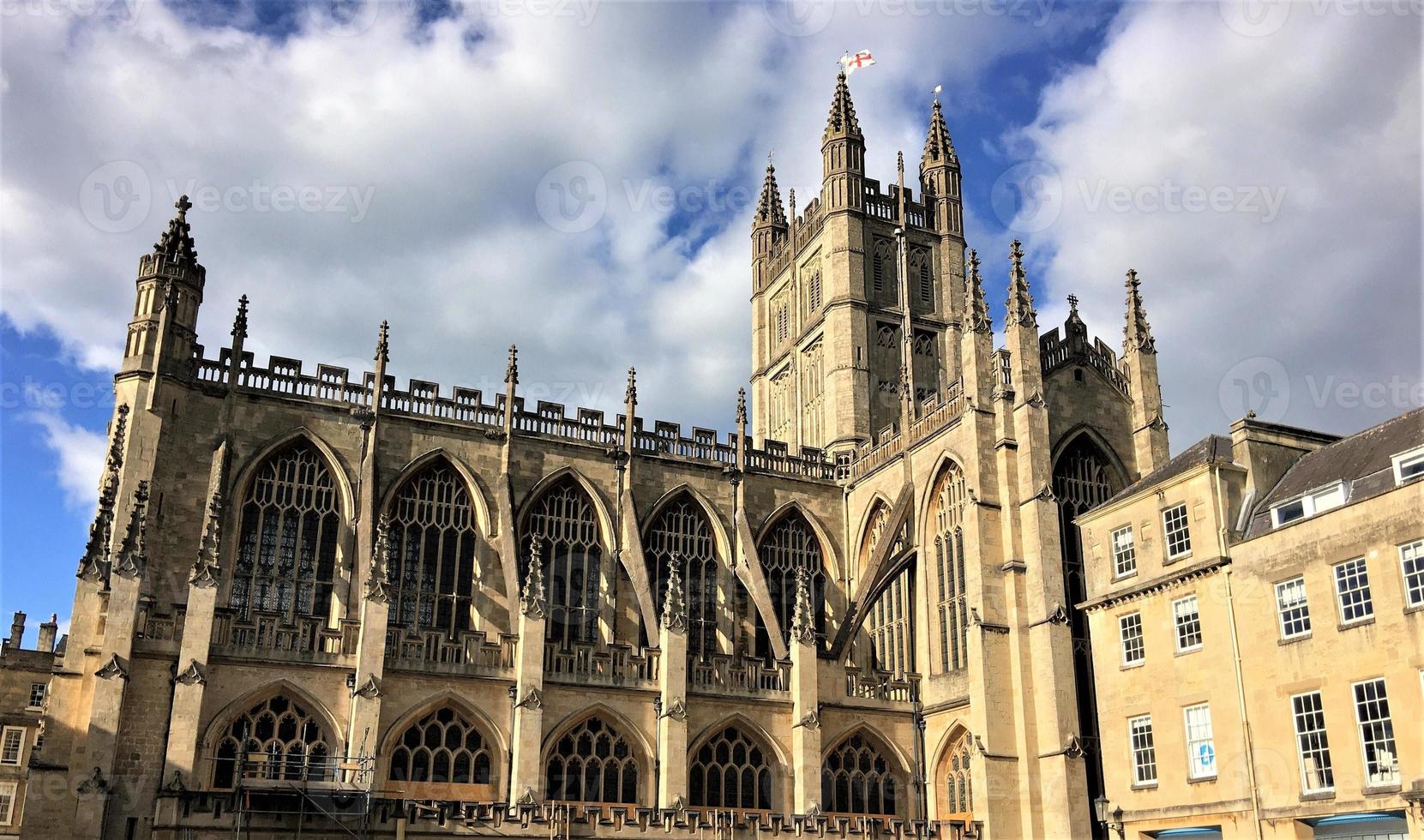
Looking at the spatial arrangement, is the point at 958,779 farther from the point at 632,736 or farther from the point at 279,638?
the point at 279,638

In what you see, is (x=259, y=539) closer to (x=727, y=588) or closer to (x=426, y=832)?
(x=426, y=832)

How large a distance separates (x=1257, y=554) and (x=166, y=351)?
26219 millimetres

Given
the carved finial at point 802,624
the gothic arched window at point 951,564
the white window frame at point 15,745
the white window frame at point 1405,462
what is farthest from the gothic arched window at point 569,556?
the white window frame at point 15,745

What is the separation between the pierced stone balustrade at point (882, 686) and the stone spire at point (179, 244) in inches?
811

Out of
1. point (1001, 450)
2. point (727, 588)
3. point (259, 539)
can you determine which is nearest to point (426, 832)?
point (259, 539)

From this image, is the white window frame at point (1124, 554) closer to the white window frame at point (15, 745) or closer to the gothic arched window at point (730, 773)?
the gothic arched window at point (730, 773)

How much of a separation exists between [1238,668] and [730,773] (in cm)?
1253

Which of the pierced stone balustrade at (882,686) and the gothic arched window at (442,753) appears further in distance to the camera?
the pierced stone balustrade at (882,686)

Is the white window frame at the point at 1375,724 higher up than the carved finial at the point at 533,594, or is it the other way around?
the carved finial at the point at 533,594

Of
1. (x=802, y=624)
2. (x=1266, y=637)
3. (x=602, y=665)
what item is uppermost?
(x=802, y=624)

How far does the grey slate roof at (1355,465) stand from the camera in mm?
24203

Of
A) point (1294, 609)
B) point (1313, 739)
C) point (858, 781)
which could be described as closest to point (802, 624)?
point (858, 781)

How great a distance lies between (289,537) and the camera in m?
32.4

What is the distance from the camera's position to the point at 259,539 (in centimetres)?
3195
